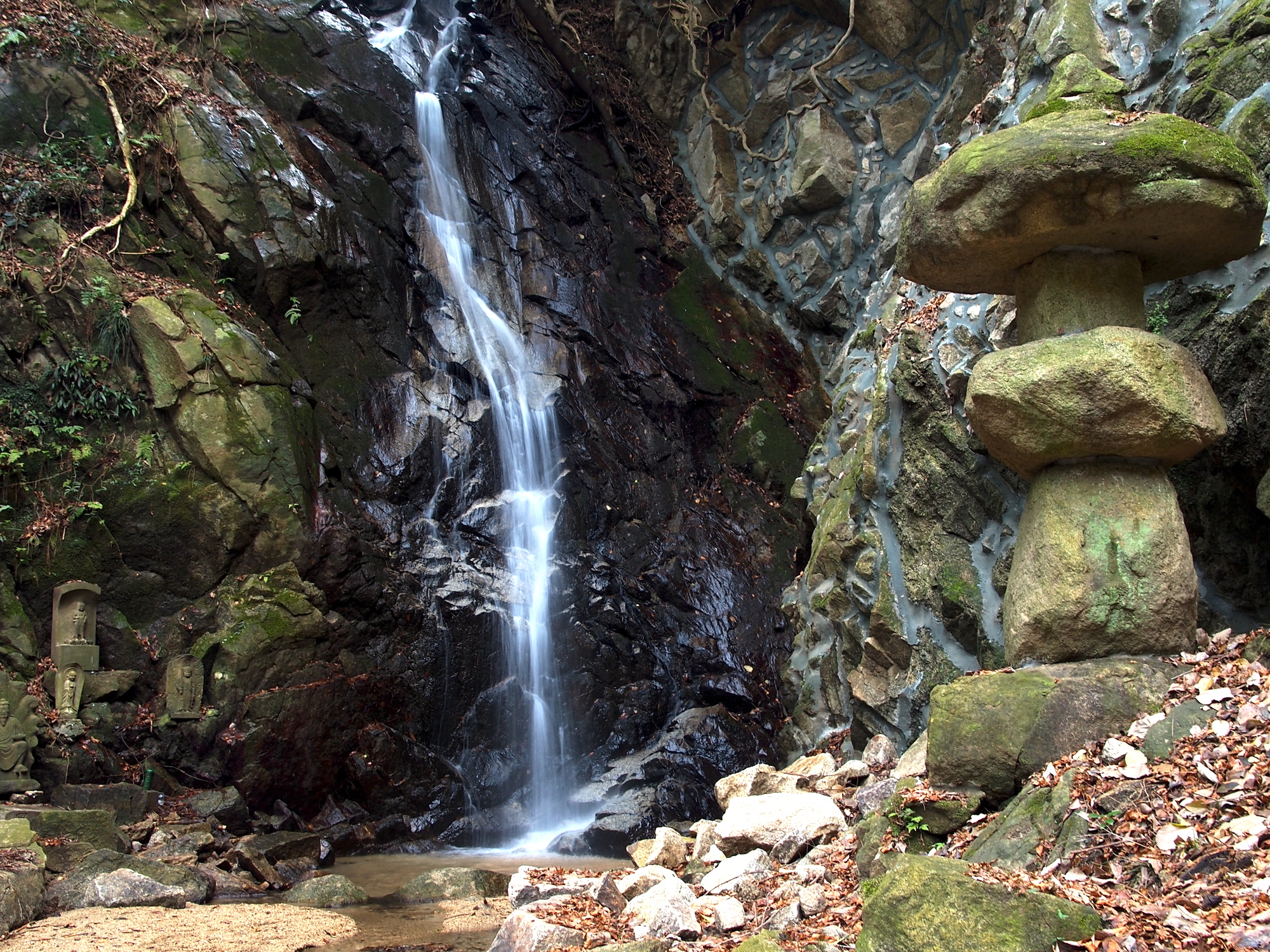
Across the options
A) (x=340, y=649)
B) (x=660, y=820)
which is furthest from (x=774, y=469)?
(x=340, y=649)

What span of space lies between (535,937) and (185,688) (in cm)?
546

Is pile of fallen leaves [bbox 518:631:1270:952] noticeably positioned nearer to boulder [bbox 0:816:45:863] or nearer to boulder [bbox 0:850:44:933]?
boulder [bbox 0:850:44:933]

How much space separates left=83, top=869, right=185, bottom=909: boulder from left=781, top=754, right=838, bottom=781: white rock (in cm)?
396

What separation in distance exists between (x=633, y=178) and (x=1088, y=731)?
42.1 ft

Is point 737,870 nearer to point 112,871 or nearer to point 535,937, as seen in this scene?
point 535,937

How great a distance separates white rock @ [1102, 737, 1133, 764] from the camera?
3.27 meters

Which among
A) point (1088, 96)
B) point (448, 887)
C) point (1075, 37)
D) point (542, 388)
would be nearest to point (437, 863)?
→ point (448, 887)

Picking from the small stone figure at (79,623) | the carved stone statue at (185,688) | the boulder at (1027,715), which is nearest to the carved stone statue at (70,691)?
the small stone figure at (79,623)

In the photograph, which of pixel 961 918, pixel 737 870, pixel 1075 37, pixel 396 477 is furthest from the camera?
pixel 396 477

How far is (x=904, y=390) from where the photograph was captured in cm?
666

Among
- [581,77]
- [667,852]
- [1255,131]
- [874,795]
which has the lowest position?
[667,852]

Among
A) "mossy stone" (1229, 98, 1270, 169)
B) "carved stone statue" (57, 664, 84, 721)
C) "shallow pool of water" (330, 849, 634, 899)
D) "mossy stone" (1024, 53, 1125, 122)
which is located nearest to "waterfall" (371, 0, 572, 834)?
"shallow pool of water" (330, 849, 634, 899)

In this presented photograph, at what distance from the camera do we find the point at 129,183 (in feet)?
31.9

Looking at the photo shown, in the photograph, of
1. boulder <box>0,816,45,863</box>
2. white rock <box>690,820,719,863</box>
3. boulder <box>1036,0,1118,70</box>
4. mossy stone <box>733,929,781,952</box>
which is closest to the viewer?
mossy stone <box>733,929,781,952</box>
